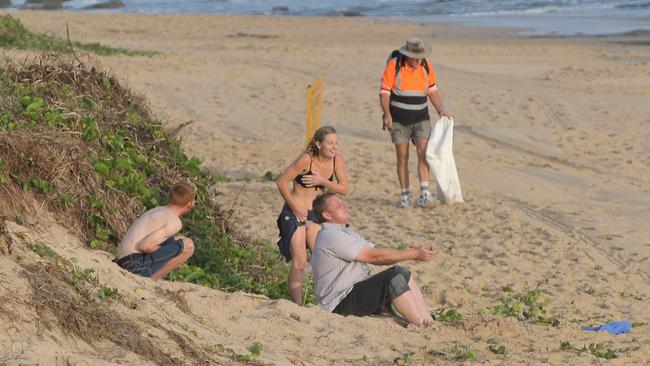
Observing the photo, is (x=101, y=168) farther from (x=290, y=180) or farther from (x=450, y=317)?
(x=450, y=317)

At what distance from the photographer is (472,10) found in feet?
136

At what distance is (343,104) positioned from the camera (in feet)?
62.1

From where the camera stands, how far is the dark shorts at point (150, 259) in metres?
7.52

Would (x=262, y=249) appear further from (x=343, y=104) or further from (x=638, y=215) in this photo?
(x=343, y=104)

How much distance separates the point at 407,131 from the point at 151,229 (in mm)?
5064

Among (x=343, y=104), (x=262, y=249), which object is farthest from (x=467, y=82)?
(x=262, y=249)

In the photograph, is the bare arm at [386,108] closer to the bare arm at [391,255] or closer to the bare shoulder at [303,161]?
the bare shoulder at [303,161]

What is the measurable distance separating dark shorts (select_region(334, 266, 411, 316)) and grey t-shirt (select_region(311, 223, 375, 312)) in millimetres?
54

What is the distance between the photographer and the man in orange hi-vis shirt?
12070 millimetres

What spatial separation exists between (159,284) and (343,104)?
11.9 metres

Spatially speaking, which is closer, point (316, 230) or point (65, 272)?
point (65, 272)

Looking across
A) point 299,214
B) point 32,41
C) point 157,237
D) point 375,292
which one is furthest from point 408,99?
point 32,41

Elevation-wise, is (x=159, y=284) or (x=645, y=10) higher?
(x=159, y=284)

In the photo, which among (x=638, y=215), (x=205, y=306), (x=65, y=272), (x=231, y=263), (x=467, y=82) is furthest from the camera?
(x=467, y=82)
